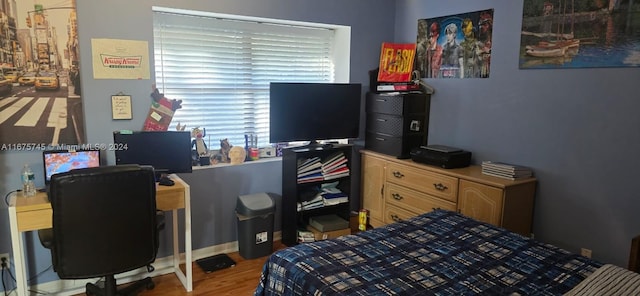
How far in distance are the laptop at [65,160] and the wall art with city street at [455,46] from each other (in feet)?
9.13

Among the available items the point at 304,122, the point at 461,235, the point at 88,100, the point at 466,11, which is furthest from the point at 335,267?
the point at 466,11

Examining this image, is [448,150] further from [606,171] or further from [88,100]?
[88,100]

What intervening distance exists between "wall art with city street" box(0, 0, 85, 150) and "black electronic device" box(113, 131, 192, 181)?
1.12ft

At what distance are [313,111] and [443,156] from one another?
3.68ft

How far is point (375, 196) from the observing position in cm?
391

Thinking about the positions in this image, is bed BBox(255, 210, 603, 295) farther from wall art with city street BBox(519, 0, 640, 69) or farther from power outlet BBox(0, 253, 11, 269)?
power outlet BBox(0, 253, 11, 269)

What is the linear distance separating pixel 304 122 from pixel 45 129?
1.83 metres

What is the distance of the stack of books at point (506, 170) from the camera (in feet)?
9.51

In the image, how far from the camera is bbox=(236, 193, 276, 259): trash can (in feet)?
10.7

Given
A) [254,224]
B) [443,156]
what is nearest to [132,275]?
[254,224]

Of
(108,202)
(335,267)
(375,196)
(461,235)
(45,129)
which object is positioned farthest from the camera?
(375,196)

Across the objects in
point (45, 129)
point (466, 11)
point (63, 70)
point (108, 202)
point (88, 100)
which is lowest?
point (108, 202)

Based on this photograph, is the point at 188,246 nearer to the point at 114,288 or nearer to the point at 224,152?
the point at 114,288

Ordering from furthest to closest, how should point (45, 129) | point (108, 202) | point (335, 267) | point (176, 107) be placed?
point (176, 107) → point (45, 129) → point (108, 202) → point (335, 267)
